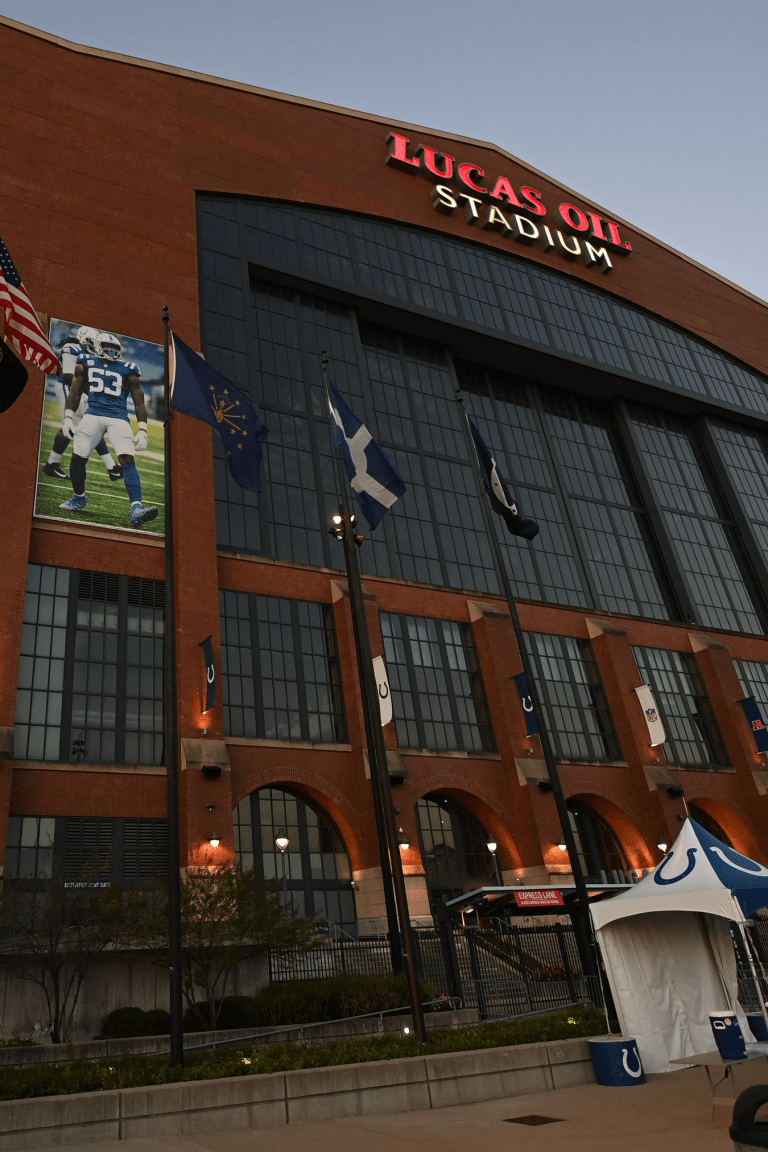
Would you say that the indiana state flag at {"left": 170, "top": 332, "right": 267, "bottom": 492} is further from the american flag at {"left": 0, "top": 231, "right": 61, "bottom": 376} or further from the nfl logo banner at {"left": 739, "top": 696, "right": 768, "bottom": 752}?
the nfl logo banner at {"left": 739, "top": 696, "right": 768, "bottom": 752}

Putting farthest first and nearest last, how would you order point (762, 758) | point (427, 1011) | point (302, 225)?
point (302, 225) → point (762, 758) → point (427, 1011)

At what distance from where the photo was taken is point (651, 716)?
3953cm

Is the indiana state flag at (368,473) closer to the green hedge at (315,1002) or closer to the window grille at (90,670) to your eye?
the green hedge at (315,1002)

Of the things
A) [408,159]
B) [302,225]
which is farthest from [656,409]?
[302,225]

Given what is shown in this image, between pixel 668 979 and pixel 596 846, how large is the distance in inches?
1037

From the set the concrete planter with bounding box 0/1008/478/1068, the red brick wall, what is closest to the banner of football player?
the red brick wall

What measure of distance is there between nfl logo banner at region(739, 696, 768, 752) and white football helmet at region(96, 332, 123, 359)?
33745 millimetres

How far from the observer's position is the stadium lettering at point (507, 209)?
52219 millimetres

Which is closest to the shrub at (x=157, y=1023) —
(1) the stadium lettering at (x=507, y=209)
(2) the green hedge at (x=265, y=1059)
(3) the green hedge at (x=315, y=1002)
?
(3) the green hedge at (x=315, y=1002)

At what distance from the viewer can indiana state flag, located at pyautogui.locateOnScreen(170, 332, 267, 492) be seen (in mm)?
16484

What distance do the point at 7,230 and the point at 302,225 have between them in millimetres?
16091

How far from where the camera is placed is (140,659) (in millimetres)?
30656

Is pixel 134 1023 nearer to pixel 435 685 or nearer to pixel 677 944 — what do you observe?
pixel 677 944

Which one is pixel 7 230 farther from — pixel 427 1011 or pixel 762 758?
pixel 762 758
